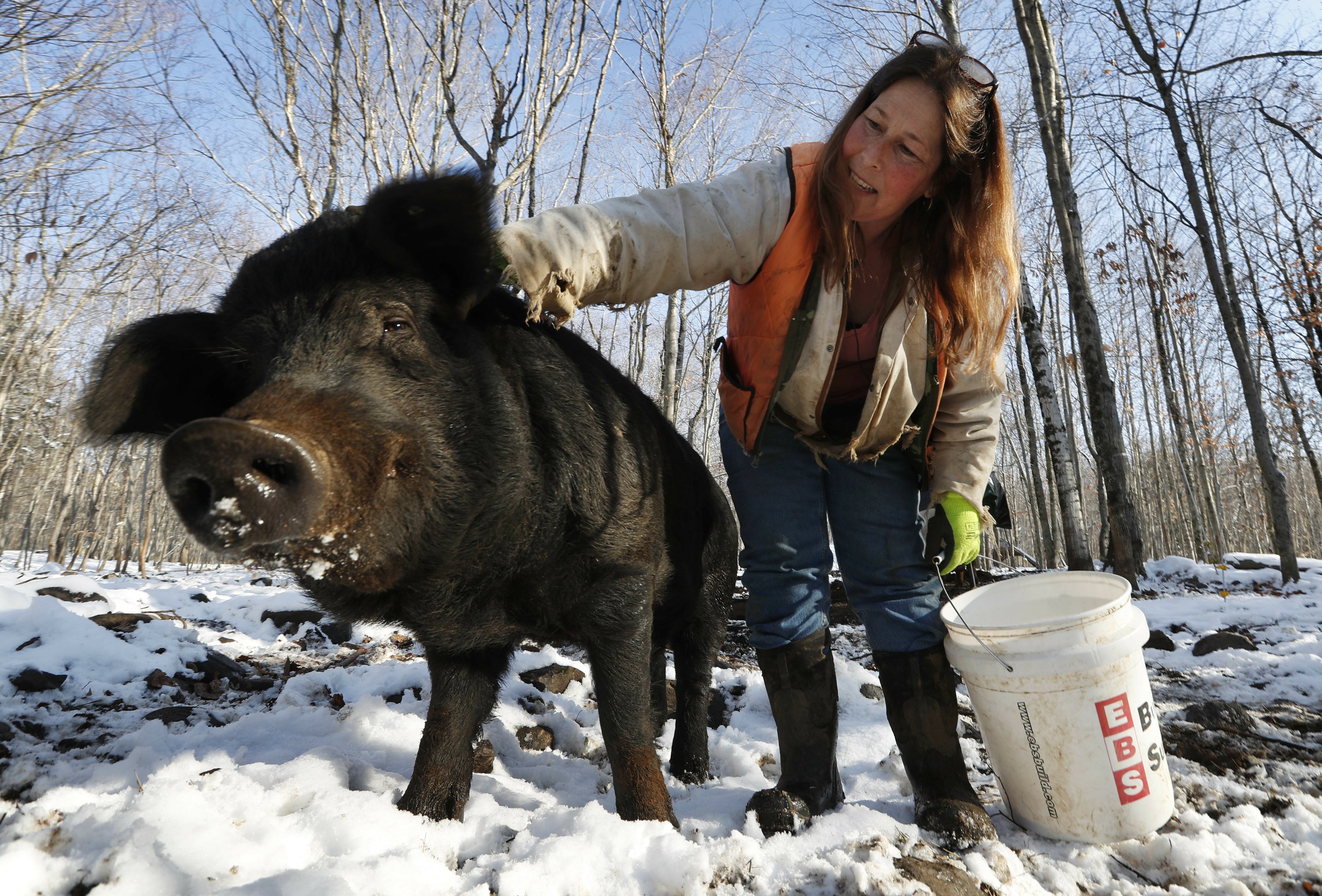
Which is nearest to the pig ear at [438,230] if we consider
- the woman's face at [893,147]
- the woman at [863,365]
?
the woman at [863,365]

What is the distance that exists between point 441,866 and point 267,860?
1.21 ft

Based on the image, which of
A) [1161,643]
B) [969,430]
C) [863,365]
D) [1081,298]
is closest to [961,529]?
[969,430]

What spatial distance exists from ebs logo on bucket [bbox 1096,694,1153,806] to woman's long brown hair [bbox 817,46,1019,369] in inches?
40.6

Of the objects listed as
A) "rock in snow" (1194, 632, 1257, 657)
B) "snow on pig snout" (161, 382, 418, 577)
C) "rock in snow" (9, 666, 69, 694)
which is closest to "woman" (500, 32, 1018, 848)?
"snow on pig snout" (161, 382, 418, 577)

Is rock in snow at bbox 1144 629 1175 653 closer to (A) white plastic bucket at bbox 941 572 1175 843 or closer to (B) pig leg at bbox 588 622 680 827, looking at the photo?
(A) white plastic bucket at bbox 941 572 1175 843

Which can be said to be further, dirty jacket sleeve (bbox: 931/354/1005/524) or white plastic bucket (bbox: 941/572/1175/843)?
dirty jacket sleeve (bbox: 931/354/1005/524)

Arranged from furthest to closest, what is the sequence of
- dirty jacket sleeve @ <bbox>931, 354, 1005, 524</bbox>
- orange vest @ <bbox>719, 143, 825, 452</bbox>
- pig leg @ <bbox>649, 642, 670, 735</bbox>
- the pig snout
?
1. pig leg @ <bbox>649, 642, 670, 735</bbox>
2. dirty jacket sleeve @ <bbox>931, 354, 1005, 524</bbox>
3. orange vest @ <bbox>719, 143, 825, 452</bbox>
4. the pig snout

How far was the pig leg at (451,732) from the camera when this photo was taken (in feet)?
6.81

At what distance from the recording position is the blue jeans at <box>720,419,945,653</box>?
2.29 m

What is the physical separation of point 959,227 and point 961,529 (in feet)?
3.08

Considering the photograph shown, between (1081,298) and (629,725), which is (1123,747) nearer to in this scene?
(629,725)

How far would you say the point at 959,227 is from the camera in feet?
7.34

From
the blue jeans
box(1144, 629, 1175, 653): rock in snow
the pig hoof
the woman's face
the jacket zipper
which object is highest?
the woman's face

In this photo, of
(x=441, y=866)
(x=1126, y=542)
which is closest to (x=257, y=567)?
(x=441, y=866)
